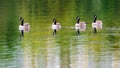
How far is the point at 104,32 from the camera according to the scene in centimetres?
3934

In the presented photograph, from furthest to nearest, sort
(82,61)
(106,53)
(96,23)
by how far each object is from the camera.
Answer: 1. (96,23)
2. (106,53)
3. (82,61)

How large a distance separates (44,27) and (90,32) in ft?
17.0

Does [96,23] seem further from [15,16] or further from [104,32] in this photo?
[15,16]

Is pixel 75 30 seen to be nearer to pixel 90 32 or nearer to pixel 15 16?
pixel 90 32

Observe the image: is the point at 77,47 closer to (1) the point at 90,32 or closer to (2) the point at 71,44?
(2) the point at 71,44

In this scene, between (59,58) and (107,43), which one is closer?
(59,58)

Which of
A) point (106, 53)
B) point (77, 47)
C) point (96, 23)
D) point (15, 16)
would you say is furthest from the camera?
point (15, 16)

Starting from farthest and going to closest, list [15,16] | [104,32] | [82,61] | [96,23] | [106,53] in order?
1. [15,16]
2. [96,23]
3. [104,32]
4. [106,53]
5. [82,61]

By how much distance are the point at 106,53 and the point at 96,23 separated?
41.3 ft

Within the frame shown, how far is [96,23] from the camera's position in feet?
141

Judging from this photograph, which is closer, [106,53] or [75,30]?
[106,53]

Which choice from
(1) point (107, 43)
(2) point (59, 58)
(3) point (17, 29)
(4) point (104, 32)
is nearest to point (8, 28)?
(3) point (17, 29)

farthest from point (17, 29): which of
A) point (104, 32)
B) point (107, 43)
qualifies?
point (107, 43)

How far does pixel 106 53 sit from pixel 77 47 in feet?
9.48
